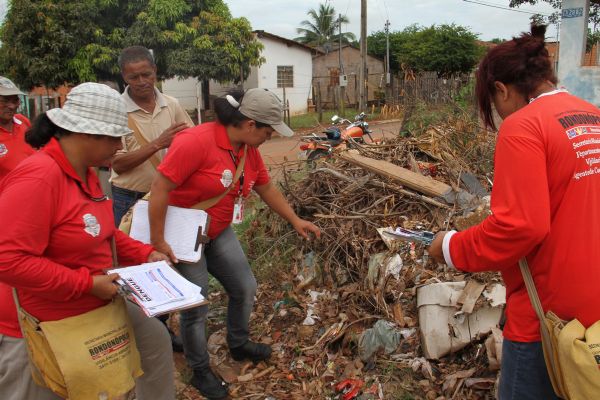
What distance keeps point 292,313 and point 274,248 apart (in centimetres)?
88

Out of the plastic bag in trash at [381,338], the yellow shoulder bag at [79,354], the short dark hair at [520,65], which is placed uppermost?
the short dark hair at [520,65]

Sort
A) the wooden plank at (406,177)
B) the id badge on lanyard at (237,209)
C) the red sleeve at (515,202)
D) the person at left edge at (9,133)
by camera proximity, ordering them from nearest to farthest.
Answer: the red sleeve at (515,202) → the id badge on lanyard at (237,209) → the person at left edge at (9,133) → the wooden plank at (406,177)

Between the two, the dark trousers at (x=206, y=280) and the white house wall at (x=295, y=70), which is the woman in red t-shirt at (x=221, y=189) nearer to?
the dark trousers at (x=206, y=280)

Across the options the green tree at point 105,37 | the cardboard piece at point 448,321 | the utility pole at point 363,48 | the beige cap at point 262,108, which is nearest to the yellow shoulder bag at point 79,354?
the beige cap at point 262,108

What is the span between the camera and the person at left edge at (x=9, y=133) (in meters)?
3.66

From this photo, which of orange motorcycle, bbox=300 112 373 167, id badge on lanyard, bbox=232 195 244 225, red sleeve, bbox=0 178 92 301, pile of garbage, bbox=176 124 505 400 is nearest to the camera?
red sleeve, bbox=0 178 92 301

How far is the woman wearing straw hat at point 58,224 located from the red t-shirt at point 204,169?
0.58m

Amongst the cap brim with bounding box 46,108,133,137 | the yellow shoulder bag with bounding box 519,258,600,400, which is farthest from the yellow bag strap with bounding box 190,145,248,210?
the yellow shoulder bag with bounding box 519,258,600,400

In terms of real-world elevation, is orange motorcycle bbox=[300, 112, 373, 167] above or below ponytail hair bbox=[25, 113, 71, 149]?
below

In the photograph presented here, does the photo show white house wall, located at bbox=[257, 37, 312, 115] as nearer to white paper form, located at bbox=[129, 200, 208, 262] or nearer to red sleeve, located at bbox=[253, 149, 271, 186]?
red sleeve, located at bbox=[253, 149, 271, 186]

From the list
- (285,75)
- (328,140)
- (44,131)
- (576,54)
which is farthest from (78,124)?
(285,75)

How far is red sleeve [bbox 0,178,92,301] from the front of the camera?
5.83 ft

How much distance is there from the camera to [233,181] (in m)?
2.97

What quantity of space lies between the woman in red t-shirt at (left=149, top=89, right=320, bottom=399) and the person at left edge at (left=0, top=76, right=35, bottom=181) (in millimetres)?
1600
